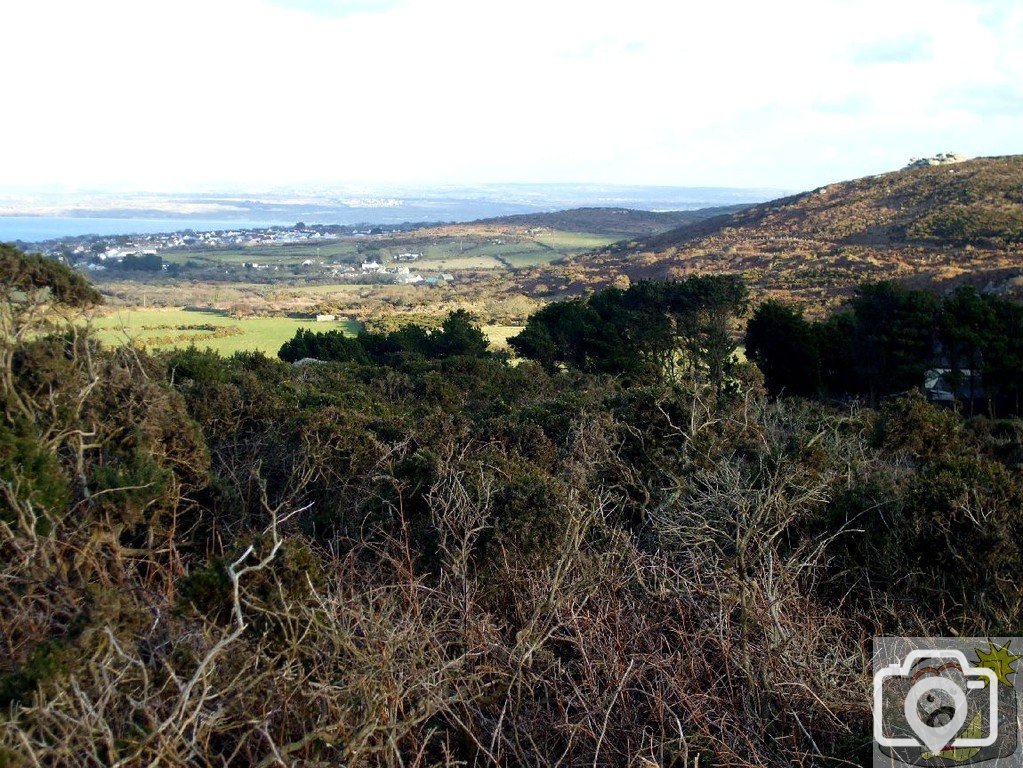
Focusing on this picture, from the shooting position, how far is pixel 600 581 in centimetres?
446

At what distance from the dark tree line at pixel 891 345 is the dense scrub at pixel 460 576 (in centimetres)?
842

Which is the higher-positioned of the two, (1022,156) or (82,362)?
(1022,156)

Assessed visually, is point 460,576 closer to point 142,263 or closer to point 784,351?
point 784,351

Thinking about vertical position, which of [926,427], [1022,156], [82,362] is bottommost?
[926,427]

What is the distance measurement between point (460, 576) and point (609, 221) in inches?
3976

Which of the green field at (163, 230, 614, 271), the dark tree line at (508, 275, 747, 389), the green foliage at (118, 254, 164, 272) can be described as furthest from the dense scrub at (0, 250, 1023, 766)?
the green field at (163, 230, 614, 271)

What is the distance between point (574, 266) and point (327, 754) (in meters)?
65.5

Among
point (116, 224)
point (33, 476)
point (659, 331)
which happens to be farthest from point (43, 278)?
point (116, 224)

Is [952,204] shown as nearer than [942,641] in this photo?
No

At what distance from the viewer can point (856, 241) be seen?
178ft

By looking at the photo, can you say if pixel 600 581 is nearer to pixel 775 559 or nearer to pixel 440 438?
pixel 775 559

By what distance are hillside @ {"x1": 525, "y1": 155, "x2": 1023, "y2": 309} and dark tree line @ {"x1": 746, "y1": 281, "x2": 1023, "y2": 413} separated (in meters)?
12.0

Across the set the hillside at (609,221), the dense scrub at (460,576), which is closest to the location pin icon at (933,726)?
the dense scrub at (460,576)

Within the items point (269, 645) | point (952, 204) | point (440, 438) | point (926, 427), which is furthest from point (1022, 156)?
point (269, 645)
